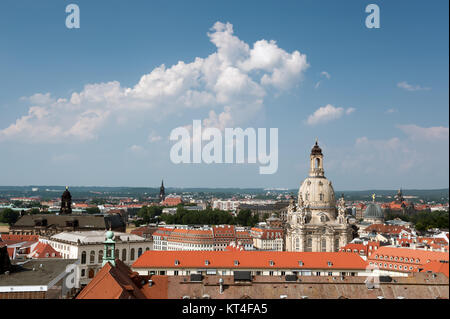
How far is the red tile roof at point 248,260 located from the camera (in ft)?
136

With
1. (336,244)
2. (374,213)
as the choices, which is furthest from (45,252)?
(374,213)

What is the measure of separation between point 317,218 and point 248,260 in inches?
1326

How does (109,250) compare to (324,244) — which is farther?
(324,244)

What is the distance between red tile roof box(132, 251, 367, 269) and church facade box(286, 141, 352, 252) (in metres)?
28.6

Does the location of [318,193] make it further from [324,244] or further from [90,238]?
[90,238]

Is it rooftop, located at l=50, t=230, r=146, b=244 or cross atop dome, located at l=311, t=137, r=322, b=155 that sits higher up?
cross atop dome, located at l=311, t=137, r=322, b=155

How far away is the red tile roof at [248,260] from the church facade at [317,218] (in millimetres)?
28570

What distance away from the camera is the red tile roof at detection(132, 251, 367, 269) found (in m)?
41.6

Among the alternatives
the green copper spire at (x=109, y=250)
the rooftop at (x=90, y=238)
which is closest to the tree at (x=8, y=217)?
the rooftop at (x=90, y=238)

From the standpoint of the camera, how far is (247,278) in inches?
1064

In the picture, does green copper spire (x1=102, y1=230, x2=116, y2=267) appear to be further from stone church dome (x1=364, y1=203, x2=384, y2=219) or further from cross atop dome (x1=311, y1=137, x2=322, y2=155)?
stone church dome (x1=364, y1=203, x2=384, y2=219)

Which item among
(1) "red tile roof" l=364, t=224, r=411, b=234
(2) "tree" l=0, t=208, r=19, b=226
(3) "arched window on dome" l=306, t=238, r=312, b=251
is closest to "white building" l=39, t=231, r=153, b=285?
(3) "arched window on dome" l=306, t=238, r=312, b=251

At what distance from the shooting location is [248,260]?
140 feet

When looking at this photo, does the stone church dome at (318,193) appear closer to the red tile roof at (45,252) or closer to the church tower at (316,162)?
the church tower at (316,162)
